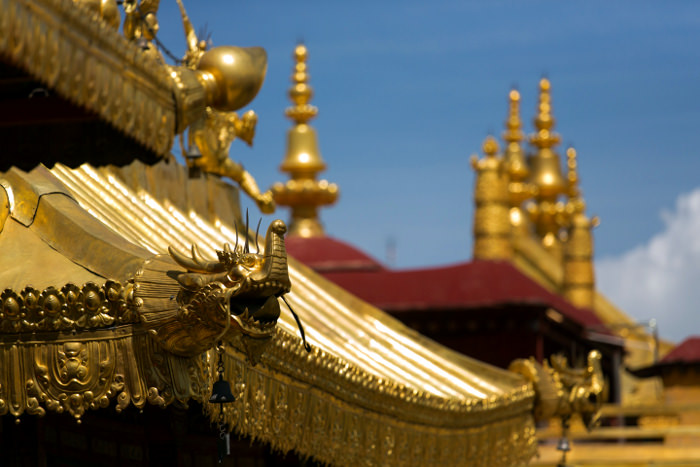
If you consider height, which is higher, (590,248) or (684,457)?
(590,248)

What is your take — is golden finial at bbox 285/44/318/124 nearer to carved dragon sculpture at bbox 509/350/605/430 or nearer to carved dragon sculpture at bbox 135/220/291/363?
carved dragon sculpture at bbox 509/350/605/430

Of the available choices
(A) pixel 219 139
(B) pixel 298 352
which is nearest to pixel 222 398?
(B) pixel 298 352

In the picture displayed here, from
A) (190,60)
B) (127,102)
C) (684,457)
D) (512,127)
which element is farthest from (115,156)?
(512,127)

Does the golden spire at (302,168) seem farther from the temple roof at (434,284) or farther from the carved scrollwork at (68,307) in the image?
the carved scrollwork at (68,307)

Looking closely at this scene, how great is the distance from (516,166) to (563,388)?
22.5 metres

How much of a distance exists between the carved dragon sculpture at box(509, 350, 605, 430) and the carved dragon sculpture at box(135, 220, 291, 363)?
4.83 meters

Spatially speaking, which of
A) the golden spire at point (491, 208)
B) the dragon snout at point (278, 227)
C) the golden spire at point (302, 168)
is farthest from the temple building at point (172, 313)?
the golden spire at point (491, 208)

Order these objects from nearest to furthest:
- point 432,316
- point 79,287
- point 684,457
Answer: point 79,287, point 684,457, point 432,316

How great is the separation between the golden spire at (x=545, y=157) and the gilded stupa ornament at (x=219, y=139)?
82.5 feet

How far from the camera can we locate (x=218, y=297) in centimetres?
464

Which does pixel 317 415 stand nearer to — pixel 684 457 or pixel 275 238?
pixel 275 238

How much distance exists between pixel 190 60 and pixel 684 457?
8767 mm

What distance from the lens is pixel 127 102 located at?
14.9 ft

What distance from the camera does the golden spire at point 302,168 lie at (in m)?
21.6
